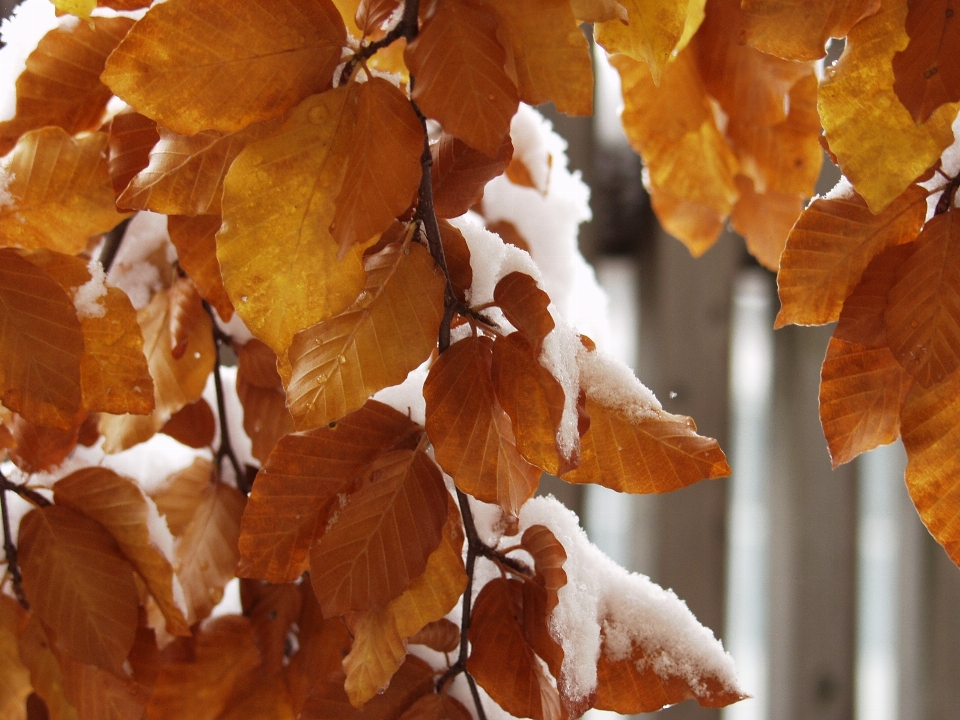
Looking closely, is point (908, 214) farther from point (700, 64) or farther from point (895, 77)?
point (700, 64)

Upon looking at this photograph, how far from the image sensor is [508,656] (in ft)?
0.79

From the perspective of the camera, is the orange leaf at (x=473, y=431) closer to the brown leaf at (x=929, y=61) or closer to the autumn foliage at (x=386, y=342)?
the autumn foliage at (x=386, y=342)

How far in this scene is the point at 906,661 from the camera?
3.65ft

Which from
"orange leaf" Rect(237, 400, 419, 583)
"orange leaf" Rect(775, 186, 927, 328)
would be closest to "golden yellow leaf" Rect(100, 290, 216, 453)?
"orange leaf" Rect(237, 400, 419, 583)

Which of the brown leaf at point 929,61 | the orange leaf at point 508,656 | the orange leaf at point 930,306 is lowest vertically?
the orange leaf at point 508,656

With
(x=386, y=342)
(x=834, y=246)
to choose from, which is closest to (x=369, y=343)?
(x=386, y=342)

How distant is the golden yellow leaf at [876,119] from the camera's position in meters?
0.22

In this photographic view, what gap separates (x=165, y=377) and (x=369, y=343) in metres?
0.16

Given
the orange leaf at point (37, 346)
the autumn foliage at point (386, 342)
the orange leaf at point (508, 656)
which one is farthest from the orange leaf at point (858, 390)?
the orange leaf at point (37, 346)

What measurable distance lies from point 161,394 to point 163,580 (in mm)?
73

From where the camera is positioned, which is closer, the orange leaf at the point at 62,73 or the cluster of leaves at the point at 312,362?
the cluster of leaves at the point at 312,362

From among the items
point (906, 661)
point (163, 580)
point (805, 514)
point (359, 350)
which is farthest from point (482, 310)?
point (906, 661)

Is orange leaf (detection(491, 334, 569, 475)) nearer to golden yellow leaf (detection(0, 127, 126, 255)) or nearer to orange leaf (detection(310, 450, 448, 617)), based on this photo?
orange leaf (detection(310, 450, 448, 617))

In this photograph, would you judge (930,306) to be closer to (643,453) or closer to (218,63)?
(643,453)
